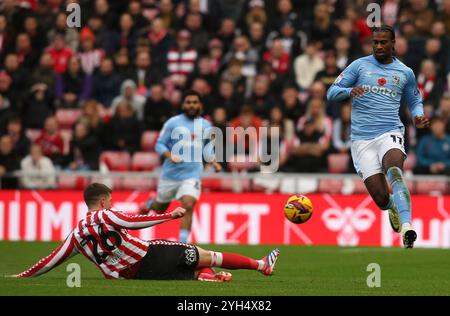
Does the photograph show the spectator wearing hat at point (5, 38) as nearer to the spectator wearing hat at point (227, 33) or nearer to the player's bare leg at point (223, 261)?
the spectator wearing hat at point (227, 33)

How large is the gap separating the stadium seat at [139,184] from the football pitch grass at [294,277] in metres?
2.21

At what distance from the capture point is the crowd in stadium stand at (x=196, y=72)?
22.4m

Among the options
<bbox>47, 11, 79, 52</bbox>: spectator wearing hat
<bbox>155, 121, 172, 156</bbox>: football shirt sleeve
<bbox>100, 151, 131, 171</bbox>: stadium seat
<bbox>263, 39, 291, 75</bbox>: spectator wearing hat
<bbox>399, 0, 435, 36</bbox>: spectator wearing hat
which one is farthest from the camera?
<bbox>47, 11, 79, 52</bbox>: spectator wearing hat

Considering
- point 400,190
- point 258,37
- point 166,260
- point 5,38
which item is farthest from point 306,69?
point 166,260

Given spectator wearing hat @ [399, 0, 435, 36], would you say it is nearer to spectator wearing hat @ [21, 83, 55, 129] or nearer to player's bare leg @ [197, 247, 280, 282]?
spectator wearing hat @ [21, 83, 55, 129]

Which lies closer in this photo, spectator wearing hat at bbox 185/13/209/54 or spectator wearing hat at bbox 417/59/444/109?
spectator wearing hat at bbox 417/59/444/109

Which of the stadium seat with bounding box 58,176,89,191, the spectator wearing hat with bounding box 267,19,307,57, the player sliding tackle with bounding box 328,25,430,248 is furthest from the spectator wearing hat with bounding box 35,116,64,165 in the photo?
the player sliding tackle with bounding box 328,25,430,248

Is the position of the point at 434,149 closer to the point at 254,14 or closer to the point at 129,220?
the point at 254,14

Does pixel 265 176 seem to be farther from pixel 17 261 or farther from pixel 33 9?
pixel 33 9

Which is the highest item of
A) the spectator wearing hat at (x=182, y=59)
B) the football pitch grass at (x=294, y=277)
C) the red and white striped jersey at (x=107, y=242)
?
the spectator wearing hat at (x=182, y=59)

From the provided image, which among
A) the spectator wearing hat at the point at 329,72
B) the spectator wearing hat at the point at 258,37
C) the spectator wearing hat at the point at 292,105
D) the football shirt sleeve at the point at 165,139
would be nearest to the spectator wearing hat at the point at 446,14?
the spectator wearing hat at the point at 329,72

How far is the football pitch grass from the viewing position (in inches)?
436

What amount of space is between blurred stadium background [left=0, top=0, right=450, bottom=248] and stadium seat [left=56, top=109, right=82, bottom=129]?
3cm
